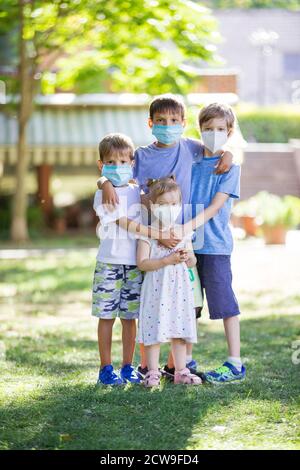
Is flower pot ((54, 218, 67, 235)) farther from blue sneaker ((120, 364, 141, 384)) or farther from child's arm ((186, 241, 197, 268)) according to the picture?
child's arm ((186, 241, 197, 268))

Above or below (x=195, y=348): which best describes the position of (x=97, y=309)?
above

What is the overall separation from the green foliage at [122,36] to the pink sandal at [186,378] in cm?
712

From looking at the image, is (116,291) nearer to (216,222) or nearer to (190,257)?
(190,257)

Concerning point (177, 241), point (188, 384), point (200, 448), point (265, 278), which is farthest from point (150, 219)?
point (265, 278)

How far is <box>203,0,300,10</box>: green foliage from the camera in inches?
1339

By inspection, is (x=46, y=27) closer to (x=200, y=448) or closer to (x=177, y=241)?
(x=177, y=241)

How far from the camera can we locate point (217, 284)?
5.70 meters

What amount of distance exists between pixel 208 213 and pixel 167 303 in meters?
0.60

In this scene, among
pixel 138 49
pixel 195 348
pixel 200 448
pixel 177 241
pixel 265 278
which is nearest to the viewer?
pixel 200 448

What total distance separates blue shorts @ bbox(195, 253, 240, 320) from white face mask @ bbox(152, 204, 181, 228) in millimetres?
362

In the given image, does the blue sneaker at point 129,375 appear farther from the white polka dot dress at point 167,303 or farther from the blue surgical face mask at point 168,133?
the blue surgical face mask at point 168,133

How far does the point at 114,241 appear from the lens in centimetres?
550

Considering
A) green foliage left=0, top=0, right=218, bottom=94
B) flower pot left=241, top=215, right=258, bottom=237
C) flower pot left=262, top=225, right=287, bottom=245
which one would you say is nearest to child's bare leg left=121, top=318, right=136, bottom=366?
green foliage left=0, top=0, right=218, bottom=94

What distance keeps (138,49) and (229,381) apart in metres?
9.53
